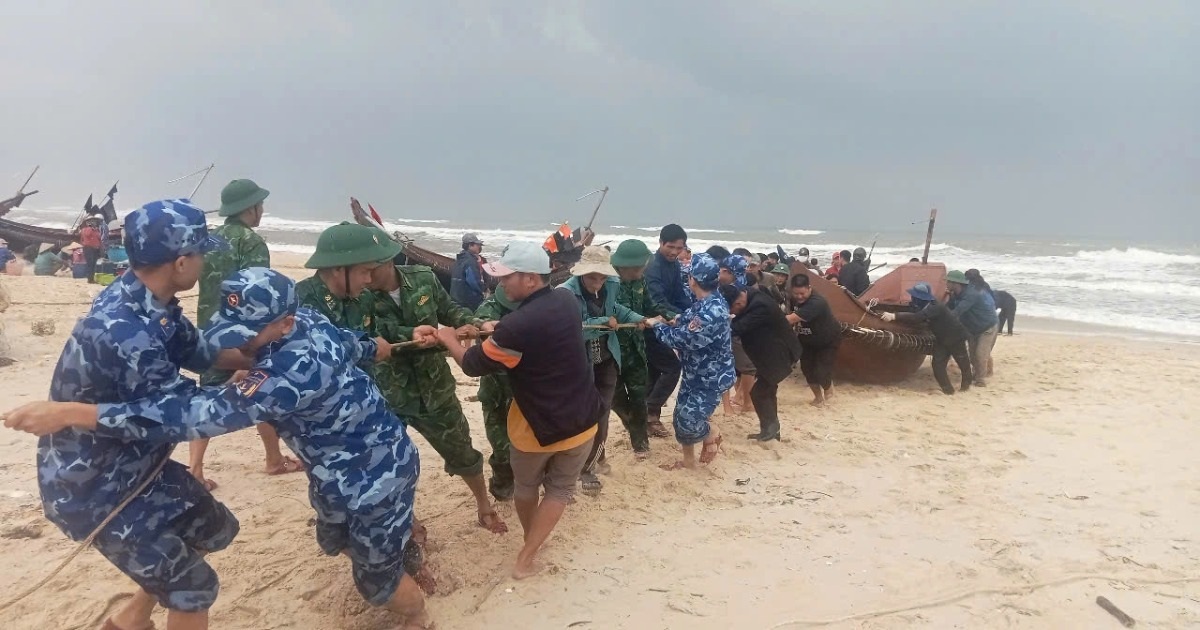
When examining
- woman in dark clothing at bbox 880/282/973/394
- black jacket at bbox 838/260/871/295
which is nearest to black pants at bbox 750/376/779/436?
woman in dark clothing at bbox 880/282/973/394

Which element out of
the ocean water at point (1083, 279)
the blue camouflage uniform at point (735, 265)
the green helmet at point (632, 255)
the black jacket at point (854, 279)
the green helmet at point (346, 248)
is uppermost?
the green helmet at point (346, 248)

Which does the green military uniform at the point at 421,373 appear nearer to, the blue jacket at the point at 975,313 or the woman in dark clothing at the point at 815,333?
the woman in dark clothing at the point at 815,333

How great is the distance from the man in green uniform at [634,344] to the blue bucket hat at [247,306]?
9.40 ft

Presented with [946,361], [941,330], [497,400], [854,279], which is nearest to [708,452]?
[497,400]

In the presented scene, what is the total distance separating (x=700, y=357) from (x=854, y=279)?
675 cm

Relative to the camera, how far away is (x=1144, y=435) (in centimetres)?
644

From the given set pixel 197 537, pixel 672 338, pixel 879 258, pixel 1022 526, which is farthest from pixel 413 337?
pixel 879 258

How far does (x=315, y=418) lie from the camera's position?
2387 mm

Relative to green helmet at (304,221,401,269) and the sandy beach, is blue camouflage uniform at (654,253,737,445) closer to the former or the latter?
the sandy beach

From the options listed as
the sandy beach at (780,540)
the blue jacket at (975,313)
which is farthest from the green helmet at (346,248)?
the blue jacket at (975,313)

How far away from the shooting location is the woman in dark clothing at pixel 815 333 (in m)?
6.89

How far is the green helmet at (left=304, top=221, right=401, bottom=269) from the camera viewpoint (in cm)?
309

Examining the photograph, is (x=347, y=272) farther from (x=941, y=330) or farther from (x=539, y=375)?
(x=941, y=330)

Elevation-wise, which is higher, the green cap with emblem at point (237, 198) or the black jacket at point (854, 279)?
the green cap with emblem at point (237, 198)
